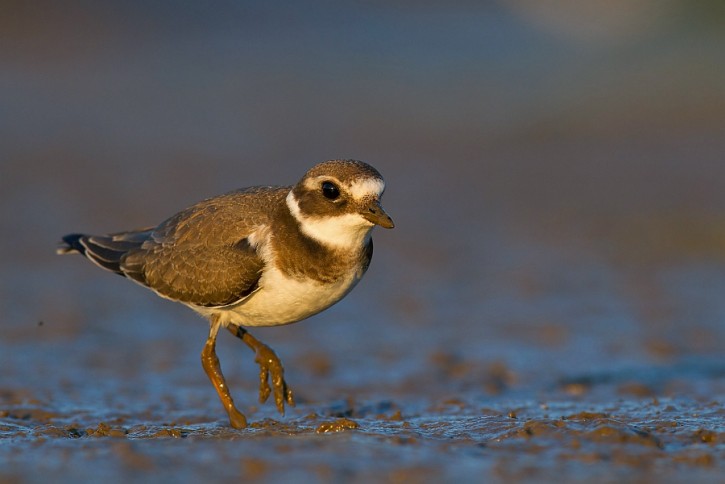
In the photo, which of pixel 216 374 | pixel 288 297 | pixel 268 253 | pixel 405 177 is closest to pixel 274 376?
pixel 216 374

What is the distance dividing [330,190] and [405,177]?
12.0 m

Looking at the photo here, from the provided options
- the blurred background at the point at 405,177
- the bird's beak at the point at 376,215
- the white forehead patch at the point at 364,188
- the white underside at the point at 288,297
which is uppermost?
the blurred background at the point at 405,177

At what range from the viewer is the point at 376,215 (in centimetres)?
734

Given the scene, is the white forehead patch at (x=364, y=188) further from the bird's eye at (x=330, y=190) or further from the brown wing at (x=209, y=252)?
the brown wing at (x=209, y=252)

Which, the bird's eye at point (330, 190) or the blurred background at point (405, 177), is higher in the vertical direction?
the blurred background at point (405, 177)

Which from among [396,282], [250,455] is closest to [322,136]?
[396,282]

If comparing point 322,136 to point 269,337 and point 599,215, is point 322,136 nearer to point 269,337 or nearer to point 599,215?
point 599,215

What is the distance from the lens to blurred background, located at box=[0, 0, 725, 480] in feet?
34.3

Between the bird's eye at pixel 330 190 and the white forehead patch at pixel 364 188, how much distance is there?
136 mm

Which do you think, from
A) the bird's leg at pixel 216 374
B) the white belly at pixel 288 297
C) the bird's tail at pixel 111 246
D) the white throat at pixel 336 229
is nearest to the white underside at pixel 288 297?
the white belly at pixel 288 297

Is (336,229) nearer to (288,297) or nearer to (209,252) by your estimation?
(288,297)

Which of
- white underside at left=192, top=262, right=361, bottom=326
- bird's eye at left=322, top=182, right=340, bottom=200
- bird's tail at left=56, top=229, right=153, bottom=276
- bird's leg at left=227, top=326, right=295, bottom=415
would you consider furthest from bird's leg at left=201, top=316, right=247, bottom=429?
bird's eye at left=322, top=182, right=340, bottom=200

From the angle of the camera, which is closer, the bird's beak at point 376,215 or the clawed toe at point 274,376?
the bird's beak at point 376,215

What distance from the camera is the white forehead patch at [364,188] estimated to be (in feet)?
24.5
